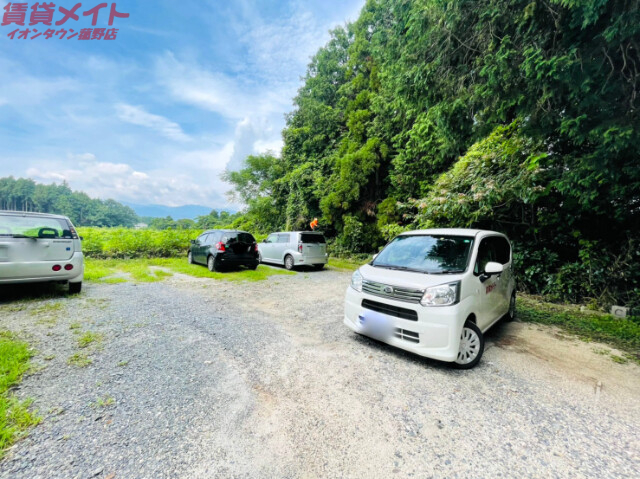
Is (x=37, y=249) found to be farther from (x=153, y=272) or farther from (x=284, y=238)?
(x=284, y=238)

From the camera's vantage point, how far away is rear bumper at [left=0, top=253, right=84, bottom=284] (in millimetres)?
4336

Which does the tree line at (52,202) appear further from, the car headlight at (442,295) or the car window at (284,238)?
the car headlight at (442,295)

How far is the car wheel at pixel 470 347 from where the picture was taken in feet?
9.87

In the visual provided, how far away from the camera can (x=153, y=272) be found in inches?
334

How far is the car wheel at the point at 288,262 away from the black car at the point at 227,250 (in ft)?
4.24

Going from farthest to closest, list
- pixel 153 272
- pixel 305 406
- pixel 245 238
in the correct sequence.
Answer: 1. pixel 245 238
2. pixel 153 272
3. pixel 305 406

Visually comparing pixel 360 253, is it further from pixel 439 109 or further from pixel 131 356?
pixel 131 356

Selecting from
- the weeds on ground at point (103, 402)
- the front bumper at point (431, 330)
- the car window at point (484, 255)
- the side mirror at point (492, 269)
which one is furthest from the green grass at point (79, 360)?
the side mirror at point (492, 269)

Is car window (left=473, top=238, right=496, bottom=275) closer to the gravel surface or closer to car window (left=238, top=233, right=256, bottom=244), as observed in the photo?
the gravel surface

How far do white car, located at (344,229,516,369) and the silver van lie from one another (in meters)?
5.96

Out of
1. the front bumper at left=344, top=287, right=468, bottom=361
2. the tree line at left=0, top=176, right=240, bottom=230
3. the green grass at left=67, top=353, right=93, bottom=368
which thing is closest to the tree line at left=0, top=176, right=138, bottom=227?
the tree line at left=0, top=176, right=240, bottom=230

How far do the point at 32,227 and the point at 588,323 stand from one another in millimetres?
10218

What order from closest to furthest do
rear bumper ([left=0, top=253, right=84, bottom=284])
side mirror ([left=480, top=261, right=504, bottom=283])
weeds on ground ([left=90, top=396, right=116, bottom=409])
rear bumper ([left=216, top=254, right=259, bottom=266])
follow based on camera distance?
weeds on ground ([left=90, top=396, right=116, bottom=409]), side mirror ([left=480, top=261, right=504, bottom=283]), rear bumper ([left=0, top=253, right=84, bottom=284]), rear bumper ([left=216, top=254, right=259, bottom=266])

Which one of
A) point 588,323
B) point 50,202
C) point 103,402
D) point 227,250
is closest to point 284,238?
point 227,250
